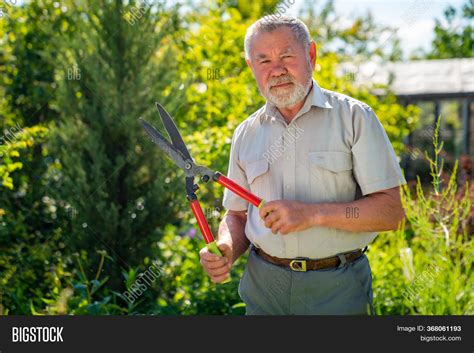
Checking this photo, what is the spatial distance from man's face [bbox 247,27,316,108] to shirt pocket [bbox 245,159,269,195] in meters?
0.24

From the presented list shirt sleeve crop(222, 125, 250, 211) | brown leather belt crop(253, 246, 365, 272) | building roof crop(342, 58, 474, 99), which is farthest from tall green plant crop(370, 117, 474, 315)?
building roof crop(342, 58, 474, 99)

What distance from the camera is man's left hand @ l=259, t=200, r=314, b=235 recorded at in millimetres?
2510

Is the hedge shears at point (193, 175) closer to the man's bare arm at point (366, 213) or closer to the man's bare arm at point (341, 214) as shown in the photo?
the man's bare arm at point (341, 214)

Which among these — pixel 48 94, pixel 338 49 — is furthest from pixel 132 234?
pixel 338 49

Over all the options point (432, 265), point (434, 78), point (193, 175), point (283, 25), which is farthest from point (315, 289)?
point (434, 78)

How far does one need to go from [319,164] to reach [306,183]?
0.10 m

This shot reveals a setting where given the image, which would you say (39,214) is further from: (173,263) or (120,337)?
(120,337)

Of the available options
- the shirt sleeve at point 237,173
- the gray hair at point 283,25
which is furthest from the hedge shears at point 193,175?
the gray hair at point 283,25

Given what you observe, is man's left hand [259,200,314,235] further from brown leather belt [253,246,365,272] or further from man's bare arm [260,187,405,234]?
brown leather belt [253,246,365,272]

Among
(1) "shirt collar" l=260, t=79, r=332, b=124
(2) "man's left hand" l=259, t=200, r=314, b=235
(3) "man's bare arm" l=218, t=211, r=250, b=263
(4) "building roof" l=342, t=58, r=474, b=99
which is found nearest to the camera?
(2) "man's left hand" l=259, t=200, r=314, b=235

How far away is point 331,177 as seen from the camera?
2744mm

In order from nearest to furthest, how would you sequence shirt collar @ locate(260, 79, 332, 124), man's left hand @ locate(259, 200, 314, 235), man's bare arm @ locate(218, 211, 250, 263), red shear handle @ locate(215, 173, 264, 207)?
man's left hand @ locate(259, 200, 314, 235)
red shear handle @ locate(215, 173, 264, 207)
shirt collar @ locate(260, 79, 332, 124)
man's bare arm @ locate(218, 211, 250, 263)

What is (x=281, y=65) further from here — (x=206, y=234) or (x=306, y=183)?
(x=206, y=234)

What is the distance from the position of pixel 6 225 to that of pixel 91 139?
88cm
